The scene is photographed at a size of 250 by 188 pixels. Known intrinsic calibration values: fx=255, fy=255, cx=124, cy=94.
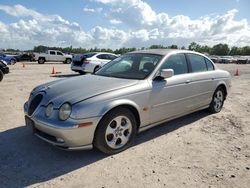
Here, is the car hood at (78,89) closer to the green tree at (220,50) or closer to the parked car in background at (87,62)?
the parked car in background at (87,62)

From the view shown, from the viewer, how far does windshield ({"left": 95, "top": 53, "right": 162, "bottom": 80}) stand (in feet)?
15.2

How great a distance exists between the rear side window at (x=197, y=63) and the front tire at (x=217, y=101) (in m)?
0.78

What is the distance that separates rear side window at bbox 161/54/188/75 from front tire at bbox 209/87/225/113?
1445 mm

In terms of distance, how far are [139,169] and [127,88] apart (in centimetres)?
126

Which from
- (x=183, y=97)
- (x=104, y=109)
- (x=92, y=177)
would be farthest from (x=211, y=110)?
(x=92, y=177)

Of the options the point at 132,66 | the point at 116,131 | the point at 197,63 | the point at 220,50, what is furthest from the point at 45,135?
the point at 220,50

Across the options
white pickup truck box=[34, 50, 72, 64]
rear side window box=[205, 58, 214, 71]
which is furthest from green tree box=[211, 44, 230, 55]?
rear side window box=[205, 58, 214, 71]

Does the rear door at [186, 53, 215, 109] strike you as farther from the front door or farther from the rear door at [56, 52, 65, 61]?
the rear door at [56, 52, 65, 61]

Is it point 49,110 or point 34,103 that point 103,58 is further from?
point 49,110

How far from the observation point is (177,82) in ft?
16.0

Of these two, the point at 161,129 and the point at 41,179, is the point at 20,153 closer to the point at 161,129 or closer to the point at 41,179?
the point at 41,179

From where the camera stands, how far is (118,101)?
382cm

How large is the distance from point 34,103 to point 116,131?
1379 millimetres

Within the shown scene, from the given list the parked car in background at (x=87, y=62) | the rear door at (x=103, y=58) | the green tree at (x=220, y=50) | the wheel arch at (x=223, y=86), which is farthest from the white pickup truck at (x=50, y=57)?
the green tree at (x=220, y=50)
